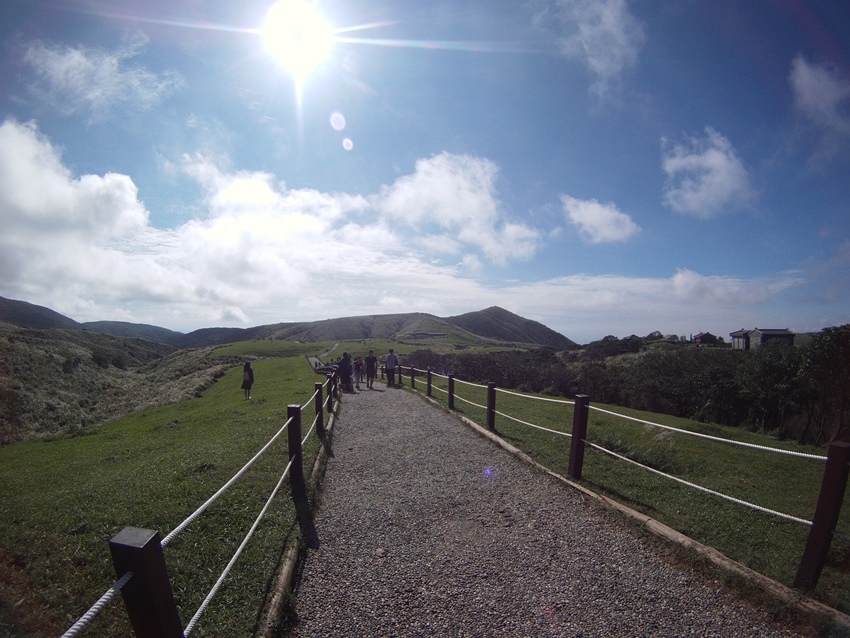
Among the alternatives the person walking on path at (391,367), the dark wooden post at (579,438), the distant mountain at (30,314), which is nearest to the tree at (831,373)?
the dark wooden post at (579,438)

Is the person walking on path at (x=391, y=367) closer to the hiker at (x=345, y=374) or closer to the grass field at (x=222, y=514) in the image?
the hiker at (x=345, y=374)

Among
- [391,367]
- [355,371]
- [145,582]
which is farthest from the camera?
[355,371]

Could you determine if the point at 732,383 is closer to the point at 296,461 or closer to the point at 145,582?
the point at 296,461

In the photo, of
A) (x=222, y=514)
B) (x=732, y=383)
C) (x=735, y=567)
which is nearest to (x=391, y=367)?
(x=732, y=383)

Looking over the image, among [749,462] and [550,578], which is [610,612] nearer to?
[550,578]

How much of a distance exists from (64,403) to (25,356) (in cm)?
868

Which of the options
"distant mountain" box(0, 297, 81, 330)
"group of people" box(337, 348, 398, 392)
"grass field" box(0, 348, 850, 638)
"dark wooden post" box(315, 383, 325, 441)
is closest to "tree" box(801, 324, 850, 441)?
"grass field" box(0, 348, 850, 638)

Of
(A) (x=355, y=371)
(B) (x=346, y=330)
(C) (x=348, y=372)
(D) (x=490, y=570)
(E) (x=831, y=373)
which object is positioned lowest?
(D) (x=490, y=570)

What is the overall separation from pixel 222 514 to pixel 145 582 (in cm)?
360

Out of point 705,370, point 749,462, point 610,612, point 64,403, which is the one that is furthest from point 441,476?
point 64,403

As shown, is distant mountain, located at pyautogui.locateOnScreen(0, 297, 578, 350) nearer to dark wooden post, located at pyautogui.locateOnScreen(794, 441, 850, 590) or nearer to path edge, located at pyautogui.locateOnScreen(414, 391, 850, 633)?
path edge, located at pyautogui.locateOnScreen(414, 391, 850, 633)

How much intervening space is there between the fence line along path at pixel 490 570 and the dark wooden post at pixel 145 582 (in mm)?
1597

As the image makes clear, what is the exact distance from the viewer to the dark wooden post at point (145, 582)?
196cm

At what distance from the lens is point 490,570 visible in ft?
Result: 13.7
